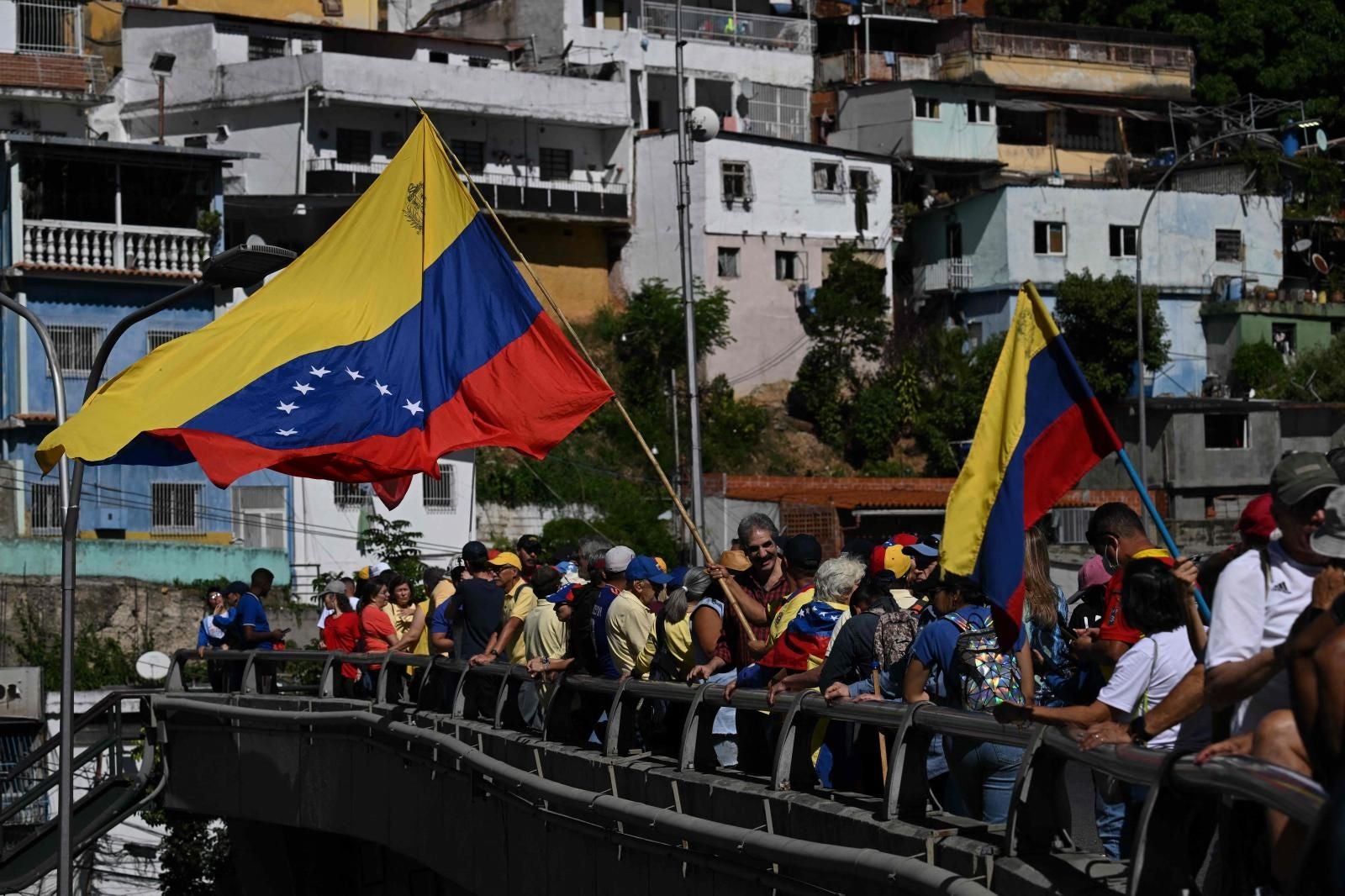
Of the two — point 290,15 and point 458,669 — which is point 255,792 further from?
point 290,15

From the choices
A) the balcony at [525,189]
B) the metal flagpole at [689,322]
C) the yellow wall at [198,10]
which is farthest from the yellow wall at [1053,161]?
the metal flagpole at [689,322]

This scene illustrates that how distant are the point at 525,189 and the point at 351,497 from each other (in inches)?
505

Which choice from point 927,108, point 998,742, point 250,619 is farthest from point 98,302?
point 998,742

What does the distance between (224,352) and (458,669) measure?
2.72m

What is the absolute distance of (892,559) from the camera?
1149 cm

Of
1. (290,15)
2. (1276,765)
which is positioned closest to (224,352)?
(1276,765)

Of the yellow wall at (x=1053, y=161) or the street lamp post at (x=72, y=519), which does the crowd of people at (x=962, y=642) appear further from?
the yellow wall at (x=1053, y=161)

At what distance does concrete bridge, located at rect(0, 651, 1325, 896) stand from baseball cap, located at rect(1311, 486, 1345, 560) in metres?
0.68

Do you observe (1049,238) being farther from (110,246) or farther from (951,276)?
(110,246)

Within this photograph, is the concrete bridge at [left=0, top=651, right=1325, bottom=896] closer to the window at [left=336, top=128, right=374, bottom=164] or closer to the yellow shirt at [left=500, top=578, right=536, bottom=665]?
the yellow shirt at [left=500, top=578, right=536, bottom=665]

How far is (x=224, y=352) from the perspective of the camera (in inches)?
591

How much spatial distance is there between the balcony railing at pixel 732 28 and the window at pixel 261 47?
1126cm

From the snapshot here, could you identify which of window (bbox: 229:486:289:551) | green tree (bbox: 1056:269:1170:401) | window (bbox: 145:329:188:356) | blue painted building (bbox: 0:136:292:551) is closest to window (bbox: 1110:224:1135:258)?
green tree (bbox: 1056:269:1170:401)

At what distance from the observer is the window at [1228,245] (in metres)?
61.5
